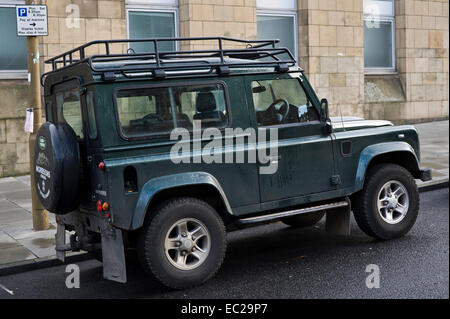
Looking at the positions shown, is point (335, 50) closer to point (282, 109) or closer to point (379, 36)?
point (379, 36)

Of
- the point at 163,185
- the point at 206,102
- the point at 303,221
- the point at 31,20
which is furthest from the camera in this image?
the point at 303,221

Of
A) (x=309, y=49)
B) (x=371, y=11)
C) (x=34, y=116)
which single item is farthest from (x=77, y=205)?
(x=371, y=11)

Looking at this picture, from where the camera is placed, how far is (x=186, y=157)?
222 inches

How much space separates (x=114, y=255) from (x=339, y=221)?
8.65ft

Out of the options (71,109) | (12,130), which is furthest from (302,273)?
(12,130)

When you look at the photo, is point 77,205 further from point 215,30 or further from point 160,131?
point 215,30

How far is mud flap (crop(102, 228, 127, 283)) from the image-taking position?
5344 mm

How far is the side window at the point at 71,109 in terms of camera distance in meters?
5.80

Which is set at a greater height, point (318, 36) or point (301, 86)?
point (318, 36)

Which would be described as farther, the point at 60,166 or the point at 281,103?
the point at 281,103

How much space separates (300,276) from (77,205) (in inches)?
87.4

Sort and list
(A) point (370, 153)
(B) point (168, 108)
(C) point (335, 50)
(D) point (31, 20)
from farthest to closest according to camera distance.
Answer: (C) point (335, 50)
(D) point (31, 20)
(A) point (370, 153)
(B) point (168, 108)

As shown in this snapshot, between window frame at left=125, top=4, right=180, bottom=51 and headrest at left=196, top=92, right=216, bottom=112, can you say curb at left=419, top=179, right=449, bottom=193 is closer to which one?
headrest at left=196, top=92, right=216, bottom=112

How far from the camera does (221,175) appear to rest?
5.78 metres
